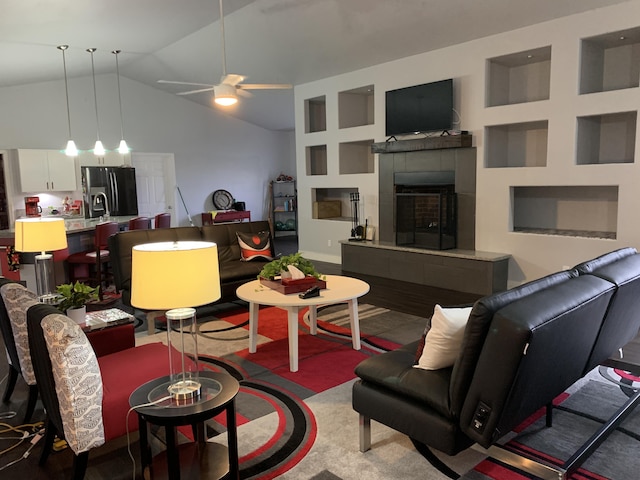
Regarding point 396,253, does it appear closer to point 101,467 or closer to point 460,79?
point 460,79

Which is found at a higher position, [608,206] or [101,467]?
[608,206]

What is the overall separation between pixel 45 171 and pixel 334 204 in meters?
5.13

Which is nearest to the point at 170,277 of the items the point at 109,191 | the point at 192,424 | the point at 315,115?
the point at 192,424

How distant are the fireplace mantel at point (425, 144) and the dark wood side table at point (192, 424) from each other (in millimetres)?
4831

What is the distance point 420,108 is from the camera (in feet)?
21.7

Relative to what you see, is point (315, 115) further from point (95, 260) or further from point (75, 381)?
point (75, 381)

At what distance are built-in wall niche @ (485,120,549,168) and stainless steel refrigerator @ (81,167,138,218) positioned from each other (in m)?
6.80

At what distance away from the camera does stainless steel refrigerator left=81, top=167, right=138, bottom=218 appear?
907 cm

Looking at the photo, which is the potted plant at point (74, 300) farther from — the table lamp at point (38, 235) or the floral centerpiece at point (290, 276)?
the floral centerpiece at point (290, 276)

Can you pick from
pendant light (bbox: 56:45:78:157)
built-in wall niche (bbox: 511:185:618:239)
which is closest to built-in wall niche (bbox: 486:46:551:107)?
built-in wall niche (bbox: 511:185:618:239)

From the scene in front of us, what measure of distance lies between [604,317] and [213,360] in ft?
9.19

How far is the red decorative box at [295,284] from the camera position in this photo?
397 cm

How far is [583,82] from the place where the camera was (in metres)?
5.32

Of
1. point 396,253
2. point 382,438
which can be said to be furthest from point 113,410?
point 396,253
